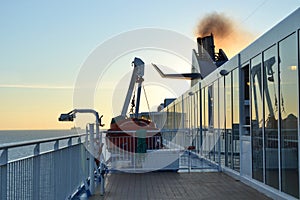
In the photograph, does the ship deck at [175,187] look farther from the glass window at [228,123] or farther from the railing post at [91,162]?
the glass window at [228,123]

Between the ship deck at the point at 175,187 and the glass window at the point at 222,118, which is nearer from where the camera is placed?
the ship deck at the point at 175,187

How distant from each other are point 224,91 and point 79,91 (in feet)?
13.8

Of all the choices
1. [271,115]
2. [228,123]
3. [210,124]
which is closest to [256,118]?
[271,115]

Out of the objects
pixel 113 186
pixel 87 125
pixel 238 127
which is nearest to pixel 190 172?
pixel 238 127

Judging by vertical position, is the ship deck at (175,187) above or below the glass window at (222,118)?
below

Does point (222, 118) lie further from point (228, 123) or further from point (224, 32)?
point (224, 32)

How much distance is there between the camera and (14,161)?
352 centimetres

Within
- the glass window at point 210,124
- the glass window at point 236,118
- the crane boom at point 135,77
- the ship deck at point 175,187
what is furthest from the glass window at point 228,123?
the crane boom at point 135,77

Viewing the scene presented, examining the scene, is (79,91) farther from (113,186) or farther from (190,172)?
(113,186)

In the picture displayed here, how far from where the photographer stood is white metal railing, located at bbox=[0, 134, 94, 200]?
3.38 meters

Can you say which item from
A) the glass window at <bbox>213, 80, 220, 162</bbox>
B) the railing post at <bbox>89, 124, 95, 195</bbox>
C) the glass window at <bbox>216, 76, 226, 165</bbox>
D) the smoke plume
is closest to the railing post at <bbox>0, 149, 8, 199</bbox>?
the railing post at <bbox>89, 124, 95, 195</bbox>

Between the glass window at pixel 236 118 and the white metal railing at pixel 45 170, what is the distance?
138 inches

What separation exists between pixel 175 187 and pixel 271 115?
2170 millimetres

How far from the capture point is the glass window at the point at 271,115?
21.8 feet
